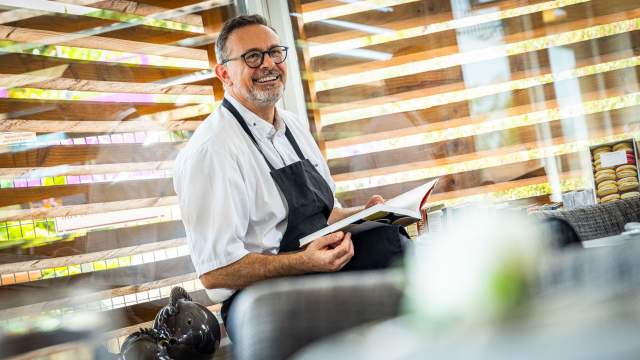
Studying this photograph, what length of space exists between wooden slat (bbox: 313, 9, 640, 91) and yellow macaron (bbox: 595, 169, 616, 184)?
0.93 meters

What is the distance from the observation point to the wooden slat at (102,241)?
2.73 metres

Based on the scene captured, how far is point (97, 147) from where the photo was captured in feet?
10.3

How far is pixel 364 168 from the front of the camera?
14.1 feet

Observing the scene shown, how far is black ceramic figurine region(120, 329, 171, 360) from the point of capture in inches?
94.9

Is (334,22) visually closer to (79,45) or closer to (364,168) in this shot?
(364,168)

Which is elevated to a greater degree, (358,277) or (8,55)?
→ (8,55)

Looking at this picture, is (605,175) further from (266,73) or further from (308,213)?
(266,73)

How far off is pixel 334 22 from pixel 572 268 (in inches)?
151

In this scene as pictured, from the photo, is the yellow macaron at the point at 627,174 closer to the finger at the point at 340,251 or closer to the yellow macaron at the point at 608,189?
the yellow macaron at the point at 608,189

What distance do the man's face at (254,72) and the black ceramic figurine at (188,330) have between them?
0.85m

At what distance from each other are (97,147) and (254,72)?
89 cm

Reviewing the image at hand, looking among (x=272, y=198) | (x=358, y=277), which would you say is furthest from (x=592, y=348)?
(x=272, y=198)

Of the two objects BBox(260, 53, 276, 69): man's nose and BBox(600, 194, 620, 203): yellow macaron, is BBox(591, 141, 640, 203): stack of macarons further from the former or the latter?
BBox(260, 53, 276, 69): man's nose

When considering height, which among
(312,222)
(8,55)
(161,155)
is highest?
(8,55)
